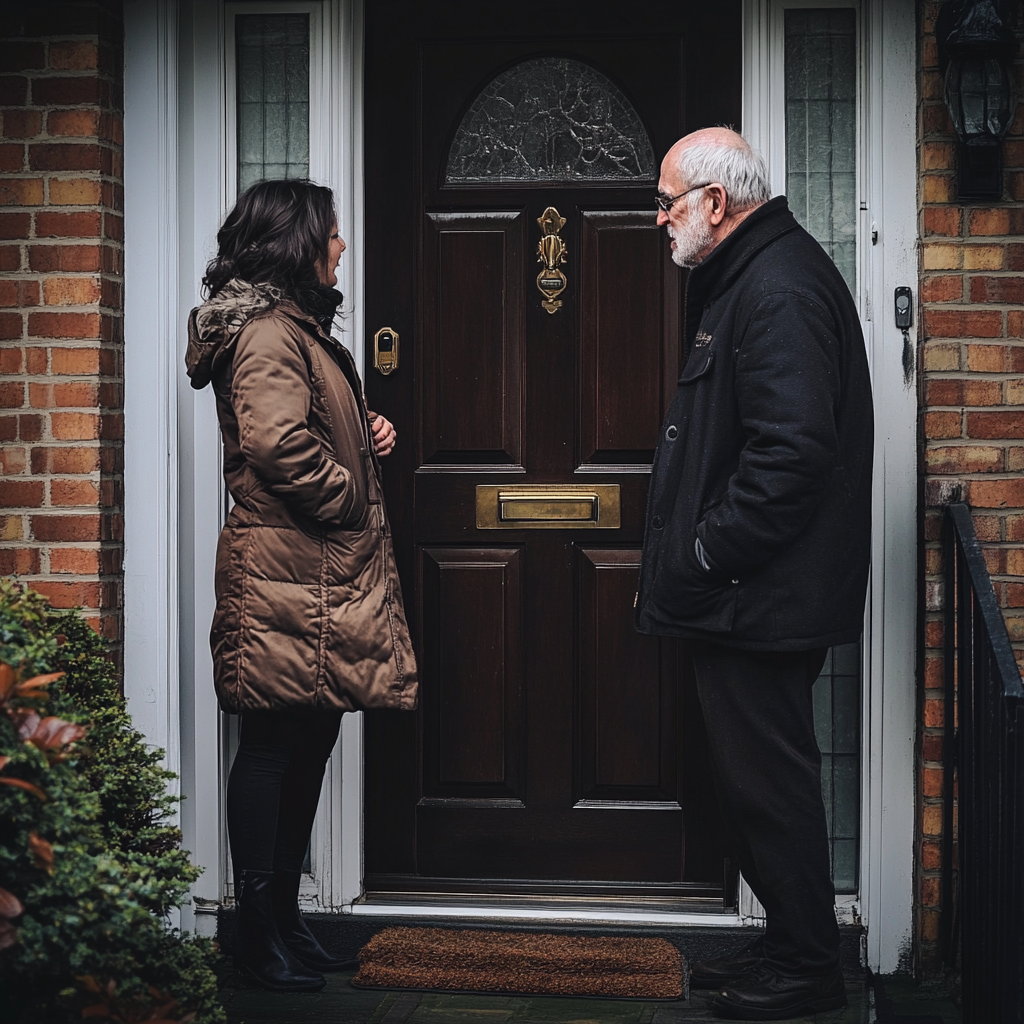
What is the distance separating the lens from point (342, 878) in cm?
373

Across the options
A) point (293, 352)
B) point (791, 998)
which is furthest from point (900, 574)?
point (293, 352)

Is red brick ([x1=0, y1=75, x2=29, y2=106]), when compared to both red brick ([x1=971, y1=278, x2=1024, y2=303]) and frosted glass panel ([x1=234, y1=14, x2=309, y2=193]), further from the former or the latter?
red brick ([x1=971, y1=278, x2=1024, y2=303])

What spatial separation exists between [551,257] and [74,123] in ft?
4.27

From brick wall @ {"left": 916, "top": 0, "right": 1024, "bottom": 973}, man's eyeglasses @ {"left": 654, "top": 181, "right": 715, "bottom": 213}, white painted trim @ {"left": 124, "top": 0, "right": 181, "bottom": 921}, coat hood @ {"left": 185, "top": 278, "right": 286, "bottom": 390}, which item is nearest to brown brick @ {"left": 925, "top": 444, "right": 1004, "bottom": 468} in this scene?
brick wall @ {"left": 916, "top": 0, "right": 1024, "bottom": 973}

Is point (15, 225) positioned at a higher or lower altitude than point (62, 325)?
higher

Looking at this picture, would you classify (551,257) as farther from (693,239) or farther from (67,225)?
(67,225)

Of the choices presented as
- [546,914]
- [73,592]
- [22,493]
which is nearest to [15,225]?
[22,493]

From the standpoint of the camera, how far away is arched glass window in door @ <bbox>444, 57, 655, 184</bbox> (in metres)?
3.73

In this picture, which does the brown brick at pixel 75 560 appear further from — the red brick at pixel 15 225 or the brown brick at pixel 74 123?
the brown brick at pixel 74 123

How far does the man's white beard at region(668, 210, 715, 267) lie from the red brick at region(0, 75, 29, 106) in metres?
1.72

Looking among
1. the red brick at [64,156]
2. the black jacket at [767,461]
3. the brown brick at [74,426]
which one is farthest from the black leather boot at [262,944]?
the red brick at [64,156]

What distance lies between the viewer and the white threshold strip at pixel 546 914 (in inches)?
144

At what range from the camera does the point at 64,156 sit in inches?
139

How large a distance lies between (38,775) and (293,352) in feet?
4.12
